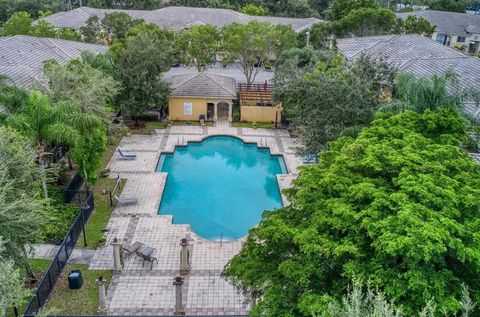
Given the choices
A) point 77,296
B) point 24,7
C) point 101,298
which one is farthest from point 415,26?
point 24,7

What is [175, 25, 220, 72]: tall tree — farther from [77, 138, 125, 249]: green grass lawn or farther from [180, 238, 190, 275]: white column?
[180, 238, 190, 275]: white column

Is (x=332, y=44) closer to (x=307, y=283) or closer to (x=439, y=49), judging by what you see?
(x=439, y=49)

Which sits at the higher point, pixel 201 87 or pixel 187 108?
pixel 201 87

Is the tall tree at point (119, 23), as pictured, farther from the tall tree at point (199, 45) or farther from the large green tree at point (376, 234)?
the large green tree at point (376, 234)

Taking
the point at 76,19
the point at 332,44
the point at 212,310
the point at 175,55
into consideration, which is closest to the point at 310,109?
the point at 212,310

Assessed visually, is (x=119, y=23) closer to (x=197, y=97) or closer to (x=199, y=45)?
(x=199, y=45)

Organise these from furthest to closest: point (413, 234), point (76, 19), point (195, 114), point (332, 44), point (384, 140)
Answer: point (76, 19)
point (332, 44)
point (195, 114)
point (384, 140)
point (413, 234)

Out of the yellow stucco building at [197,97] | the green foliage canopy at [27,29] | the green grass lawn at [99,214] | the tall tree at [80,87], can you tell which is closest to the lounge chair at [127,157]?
the green grass lawn at [99,214]
